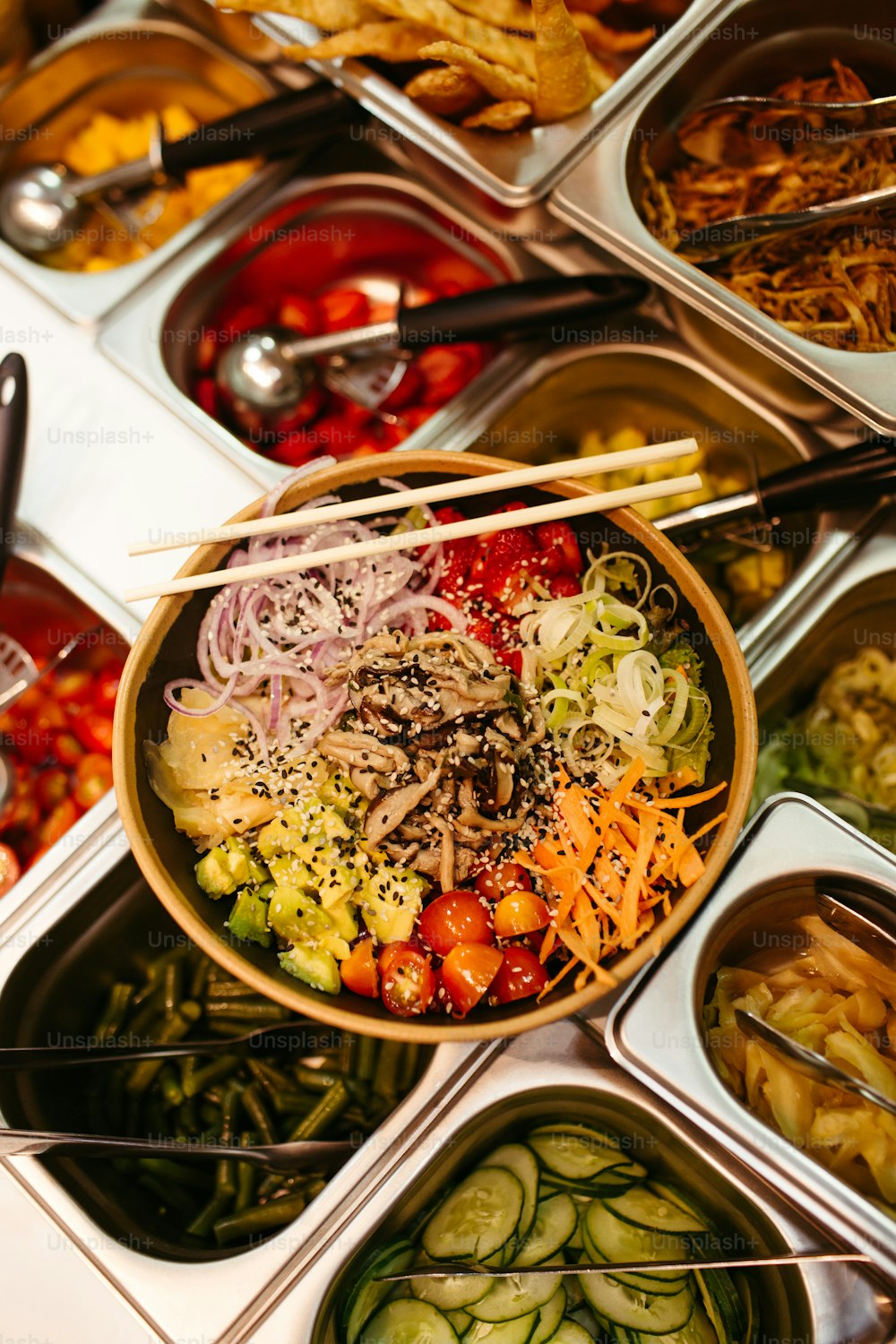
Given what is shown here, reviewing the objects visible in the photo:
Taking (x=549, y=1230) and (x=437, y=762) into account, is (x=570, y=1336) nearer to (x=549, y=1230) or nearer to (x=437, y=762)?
(x=549, y=1230)

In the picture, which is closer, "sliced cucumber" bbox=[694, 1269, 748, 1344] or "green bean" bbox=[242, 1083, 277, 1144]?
"sliced cucumber" bbox=[694, 1269, 748, 1344]

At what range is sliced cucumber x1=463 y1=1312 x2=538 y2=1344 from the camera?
1.75 meters

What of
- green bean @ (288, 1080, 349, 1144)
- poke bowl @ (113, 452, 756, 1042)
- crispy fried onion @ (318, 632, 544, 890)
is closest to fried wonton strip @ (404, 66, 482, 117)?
poke bowl @ (113, 452, 756, 1042)

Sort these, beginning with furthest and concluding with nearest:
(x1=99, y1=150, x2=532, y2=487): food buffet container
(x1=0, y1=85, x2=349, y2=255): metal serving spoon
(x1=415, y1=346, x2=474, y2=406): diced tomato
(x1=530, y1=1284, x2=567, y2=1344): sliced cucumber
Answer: (x1=415, y1=346, x2=474, y2=406): diced tomato → (x1=0, y1=85, x2=349, y2=255): metal serving spoon → (x1=99, y1=150, x2=532, y2=487): food buffet container → (x1=530, y1=1284, x2=567, y2=1344): sliced cucumber

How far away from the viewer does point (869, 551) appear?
2.21m

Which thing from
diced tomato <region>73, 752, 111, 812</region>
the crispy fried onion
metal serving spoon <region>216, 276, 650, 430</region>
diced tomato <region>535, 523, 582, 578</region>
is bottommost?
diced tomato <region>73, 752, 111, 812</region>

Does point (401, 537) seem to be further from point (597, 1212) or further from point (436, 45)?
point (597, 1212)

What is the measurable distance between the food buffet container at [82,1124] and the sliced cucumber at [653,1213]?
0.44m

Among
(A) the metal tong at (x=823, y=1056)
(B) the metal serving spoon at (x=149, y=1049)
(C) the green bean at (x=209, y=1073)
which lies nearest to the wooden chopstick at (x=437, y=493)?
(A) the metal tong at (x=823, y=1056)

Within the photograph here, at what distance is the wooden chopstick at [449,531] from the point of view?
5.65 ft

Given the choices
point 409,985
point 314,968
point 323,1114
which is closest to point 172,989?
point 323,1114

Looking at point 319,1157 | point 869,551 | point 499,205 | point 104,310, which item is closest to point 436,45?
point 499,205

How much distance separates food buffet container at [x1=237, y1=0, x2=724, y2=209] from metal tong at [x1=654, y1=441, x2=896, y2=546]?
878mm

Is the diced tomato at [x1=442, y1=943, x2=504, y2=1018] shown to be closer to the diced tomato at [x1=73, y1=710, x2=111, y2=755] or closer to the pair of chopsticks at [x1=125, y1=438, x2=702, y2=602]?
the pair of chopsticks at [x1=125, y1=438, x2=702, y2=602]
